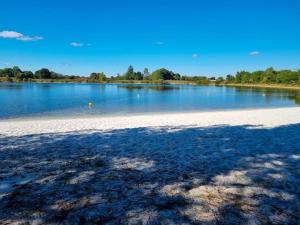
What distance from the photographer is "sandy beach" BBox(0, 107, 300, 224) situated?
13.2 feet

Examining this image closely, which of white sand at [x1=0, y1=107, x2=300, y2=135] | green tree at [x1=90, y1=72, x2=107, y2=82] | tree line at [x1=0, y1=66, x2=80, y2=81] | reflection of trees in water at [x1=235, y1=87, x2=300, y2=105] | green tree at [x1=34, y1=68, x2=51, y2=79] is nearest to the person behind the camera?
white sand at [x1=0, y1=107, x2=300, y2=135]

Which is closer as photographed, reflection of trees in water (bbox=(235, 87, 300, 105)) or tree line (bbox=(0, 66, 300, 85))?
reflection of trees in water (bbox=(235, 87, 300, 105))

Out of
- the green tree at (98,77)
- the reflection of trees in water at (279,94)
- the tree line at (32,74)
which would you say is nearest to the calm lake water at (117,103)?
the reflection of trees in water at (279,94)

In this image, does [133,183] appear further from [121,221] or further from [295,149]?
[295,149]

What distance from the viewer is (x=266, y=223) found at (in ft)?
12.4

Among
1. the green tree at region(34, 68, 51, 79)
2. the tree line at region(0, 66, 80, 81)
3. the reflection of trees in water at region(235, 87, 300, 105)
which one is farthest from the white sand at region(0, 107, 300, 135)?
the green tree at region(34, 68, 51, 79)

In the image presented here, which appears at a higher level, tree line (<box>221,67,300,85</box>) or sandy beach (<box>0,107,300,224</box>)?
tree line (<box>221,67,300,85</box>)

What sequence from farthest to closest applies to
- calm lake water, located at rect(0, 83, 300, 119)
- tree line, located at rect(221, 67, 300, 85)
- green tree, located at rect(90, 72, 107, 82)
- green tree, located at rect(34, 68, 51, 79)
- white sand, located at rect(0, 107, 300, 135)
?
green tree, located at rect(90, 72, 107, 82), green tree, located at rect(34, 68, 51, 79), tree line, located at rect(221, 67, 300, 85), calm lake water, located at rect(0, 83, 300, 119), white sand, located at rect(0, 107, 300, 135)

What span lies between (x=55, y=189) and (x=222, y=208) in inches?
128

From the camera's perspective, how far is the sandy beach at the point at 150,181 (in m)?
4.03

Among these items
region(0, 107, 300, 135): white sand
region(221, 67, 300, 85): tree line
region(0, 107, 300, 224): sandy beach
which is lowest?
region(0, 107, 300, 135): white sand

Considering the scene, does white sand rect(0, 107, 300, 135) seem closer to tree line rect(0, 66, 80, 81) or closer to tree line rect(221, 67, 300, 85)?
tree line rect(221, 67, 300, 85)

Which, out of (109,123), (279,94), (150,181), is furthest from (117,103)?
(279,94)

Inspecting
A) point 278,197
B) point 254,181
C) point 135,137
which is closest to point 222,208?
point 278,197
